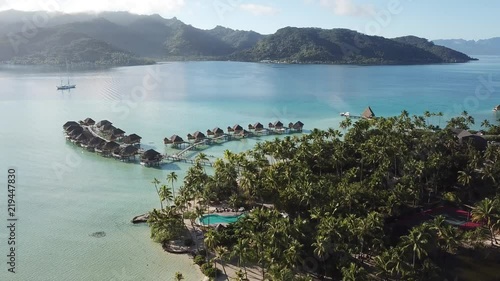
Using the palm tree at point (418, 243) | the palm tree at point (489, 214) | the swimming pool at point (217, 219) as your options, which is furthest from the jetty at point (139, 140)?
the palm tree at point (489, 214)

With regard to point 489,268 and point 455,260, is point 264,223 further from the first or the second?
point 489,268

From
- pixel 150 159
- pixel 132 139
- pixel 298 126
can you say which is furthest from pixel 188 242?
pixel 298 126

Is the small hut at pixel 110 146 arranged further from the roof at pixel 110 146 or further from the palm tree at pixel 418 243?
the palm tree at pixel 418 243

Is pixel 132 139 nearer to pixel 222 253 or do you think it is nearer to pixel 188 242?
pixel 188 242

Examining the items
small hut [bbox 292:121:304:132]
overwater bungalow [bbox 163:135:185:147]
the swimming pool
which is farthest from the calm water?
the swimming pool

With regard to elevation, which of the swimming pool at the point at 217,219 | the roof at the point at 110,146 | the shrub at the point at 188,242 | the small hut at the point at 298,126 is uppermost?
the small hut at the point at 298,126

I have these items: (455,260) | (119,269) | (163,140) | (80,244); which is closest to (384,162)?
(455,260)
